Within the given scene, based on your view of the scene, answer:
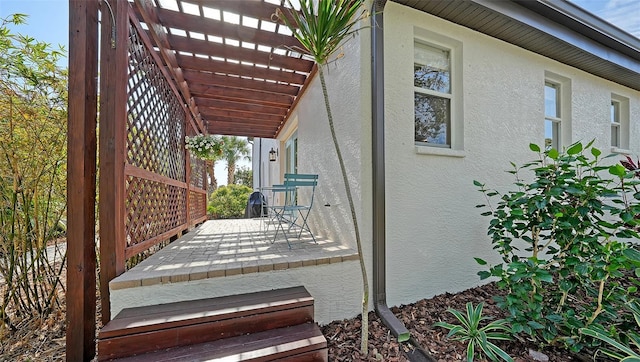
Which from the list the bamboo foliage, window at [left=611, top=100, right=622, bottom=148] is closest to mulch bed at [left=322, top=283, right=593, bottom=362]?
the bamboo foliage

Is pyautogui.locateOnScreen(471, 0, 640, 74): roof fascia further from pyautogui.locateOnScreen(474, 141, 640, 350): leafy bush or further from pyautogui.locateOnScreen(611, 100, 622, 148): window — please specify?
pyautogui.locateOnScreen(474, 141, 640, 350): leafy bush

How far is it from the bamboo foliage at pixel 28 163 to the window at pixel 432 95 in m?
3.62

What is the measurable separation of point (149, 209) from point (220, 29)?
2278 mm

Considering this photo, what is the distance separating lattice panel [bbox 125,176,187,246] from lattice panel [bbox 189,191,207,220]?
3.94ft

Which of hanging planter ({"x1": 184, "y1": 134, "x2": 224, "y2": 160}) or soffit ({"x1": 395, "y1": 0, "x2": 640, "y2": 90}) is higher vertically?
soffit ({"x1": 395, "y1": 0, "x2": 640, "y2": 90})

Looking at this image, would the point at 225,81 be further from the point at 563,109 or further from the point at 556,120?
the point at 563,109

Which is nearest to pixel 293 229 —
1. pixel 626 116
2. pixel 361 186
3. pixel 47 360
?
pixel 361 186

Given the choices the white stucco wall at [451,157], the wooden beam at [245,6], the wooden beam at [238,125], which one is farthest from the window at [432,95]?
the wooden beam at [238,125]

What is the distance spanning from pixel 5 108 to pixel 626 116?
341 inches

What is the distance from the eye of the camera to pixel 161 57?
3508 millimetres

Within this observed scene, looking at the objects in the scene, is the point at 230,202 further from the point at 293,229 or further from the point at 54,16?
the point at 54,16

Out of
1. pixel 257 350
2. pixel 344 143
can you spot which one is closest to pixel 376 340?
pixel 257 350

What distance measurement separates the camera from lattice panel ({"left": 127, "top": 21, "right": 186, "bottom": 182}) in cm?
262

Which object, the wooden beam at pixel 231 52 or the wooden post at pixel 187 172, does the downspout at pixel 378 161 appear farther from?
the wooden post at pixel 187 172
